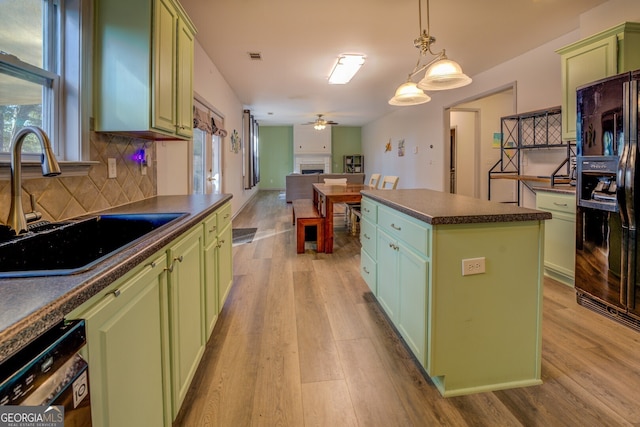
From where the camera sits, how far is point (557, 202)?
3.06 meters

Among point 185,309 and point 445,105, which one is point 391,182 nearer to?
point 445,105

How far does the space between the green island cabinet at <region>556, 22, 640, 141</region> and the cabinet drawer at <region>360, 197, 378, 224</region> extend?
1.93 m

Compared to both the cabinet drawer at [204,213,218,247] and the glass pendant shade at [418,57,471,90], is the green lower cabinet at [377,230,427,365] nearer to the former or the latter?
the cabinet drawer at [204,213,218,247]

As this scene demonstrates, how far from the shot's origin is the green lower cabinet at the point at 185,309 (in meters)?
1.36

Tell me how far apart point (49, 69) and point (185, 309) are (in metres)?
1.37

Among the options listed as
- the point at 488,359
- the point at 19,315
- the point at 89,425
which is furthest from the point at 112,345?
the point at 488,359

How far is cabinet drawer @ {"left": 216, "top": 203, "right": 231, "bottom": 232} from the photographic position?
2322 mm

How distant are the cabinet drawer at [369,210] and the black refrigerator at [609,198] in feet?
5.17

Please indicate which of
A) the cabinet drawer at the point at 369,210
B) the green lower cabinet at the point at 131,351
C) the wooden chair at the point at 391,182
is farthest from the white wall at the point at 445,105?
the green lower cabinet at the point at 131,351

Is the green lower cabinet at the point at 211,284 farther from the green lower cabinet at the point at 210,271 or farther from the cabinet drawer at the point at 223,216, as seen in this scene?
the cabinet drawer at the point at 223,216

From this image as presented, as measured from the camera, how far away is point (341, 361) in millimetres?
1968

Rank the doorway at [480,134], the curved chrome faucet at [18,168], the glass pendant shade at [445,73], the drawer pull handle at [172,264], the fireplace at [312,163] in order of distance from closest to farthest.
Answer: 1. the curved chrome faucet at [18,168]
2. the drawer pull handle at [172,264]
3. the glass pendant shade at [445,73]
4. the doorway at [480,134]
5. the fireplace at [312,163]

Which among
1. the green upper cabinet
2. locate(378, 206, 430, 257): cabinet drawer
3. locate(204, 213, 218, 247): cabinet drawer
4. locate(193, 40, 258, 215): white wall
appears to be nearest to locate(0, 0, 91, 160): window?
the green upper cabinet

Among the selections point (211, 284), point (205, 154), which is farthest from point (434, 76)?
point (205, 154)
